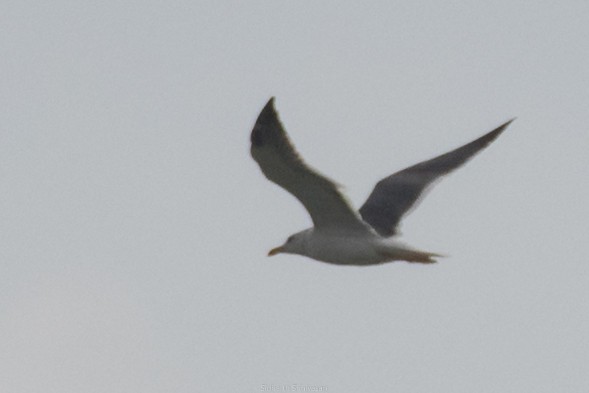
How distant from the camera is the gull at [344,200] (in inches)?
541

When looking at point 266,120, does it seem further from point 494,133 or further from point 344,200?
point 494,133

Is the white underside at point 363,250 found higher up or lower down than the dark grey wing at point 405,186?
lower down

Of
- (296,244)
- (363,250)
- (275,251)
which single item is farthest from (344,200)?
(275,251)

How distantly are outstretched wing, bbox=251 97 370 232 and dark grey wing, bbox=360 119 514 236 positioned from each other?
121 centimetres

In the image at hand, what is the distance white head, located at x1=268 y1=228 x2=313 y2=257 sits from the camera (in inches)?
612

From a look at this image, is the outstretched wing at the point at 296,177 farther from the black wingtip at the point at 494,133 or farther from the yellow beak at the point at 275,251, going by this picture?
the black wingtip at the point at 494,133

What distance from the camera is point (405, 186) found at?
16906mm

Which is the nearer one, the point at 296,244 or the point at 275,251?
the point at 296,244

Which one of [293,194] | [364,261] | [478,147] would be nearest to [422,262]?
[364,261]

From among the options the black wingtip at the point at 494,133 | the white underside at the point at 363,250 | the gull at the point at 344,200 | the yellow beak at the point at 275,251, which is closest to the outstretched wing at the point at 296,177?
the gull at the point at 344,200

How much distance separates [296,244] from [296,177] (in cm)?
182

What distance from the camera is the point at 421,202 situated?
16.6 m

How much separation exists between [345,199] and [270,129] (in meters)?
1.22

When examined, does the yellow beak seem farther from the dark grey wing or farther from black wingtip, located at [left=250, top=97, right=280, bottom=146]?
black wingtip, located at [left=250, top=97, right=280, bottom=146]
